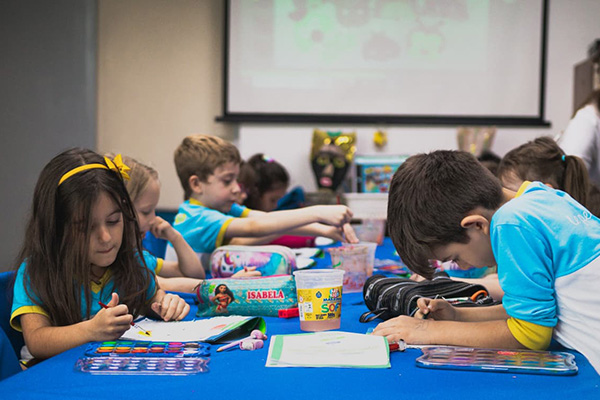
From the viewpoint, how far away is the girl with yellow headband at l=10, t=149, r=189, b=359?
4.89ft

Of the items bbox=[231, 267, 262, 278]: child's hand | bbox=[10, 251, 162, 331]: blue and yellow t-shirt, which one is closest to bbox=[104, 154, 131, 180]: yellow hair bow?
bbox=[10, 251, 162, 331]: blue and yellow t-shirt

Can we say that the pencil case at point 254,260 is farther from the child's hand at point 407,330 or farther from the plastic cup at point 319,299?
the child's hand at point 407,330

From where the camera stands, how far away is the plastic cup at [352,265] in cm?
201

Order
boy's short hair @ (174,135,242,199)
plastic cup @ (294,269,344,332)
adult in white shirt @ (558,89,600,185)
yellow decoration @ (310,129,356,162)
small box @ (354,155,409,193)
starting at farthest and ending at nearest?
yellow decoration @ (310,129,356,162) → small box @ (354,155,409,193) → adult in white shirt @ (558,89,600,185) → boy's short hair @ (174,135,242,199) → plastic cup @ (294,269,344,332)

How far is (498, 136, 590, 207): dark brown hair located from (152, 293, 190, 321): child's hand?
124cm

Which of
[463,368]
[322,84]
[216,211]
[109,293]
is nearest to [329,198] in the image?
[322,84]

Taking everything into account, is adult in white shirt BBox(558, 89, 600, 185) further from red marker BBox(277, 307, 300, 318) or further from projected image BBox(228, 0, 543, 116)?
projected image BBox(228, 0, 543, 116)

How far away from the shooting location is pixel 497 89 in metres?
5.28

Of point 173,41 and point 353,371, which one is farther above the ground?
point 173,41

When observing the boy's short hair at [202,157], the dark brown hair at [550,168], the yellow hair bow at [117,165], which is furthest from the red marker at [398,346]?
the boy's short hair at [202,157]

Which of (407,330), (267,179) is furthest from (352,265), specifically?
(267,179)

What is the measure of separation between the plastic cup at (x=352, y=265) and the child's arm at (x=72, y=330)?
0.84 m

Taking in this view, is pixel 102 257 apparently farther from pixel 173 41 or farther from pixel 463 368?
pixel 173 41

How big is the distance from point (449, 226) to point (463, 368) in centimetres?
32
